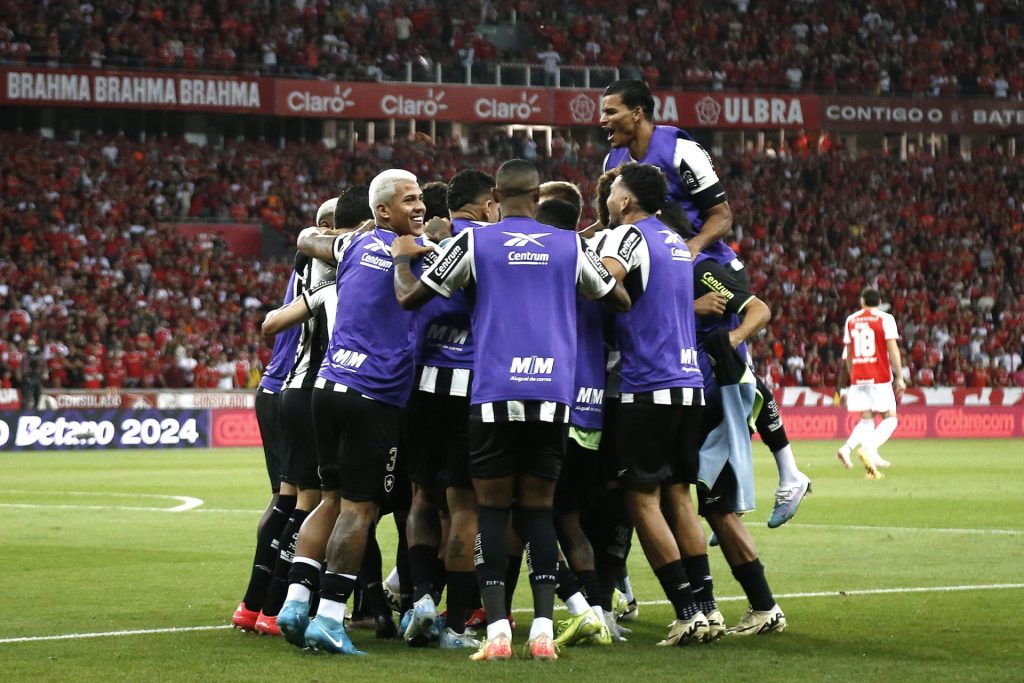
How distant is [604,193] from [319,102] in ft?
125

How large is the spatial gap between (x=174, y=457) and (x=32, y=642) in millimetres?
19847

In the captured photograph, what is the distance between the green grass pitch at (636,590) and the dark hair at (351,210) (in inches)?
89.7

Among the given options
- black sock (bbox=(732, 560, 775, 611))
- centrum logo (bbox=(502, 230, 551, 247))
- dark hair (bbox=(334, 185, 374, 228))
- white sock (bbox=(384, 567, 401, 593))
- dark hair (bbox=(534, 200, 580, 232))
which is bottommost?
white sock (bbox=(384, 567, 401, 593))

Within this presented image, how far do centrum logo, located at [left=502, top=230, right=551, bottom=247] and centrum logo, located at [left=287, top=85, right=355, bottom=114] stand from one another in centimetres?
3881

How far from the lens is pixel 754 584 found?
847cm

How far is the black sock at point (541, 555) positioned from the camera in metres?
7.46

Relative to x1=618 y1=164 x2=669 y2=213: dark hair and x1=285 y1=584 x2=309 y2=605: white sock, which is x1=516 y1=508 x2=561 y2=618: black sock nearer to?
x1=285 y1=584 x2=309 y2=605: white sock

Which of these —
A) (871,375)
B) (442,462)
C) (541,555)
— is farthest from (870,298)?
(541,555)

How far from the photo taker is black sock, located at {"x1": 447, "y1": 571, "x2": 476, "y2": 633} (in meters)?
8.05

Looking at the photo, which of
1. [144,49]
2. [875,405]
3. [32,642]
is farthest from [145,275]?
[32,642]

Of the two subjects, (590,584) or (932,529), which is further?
(932,529)

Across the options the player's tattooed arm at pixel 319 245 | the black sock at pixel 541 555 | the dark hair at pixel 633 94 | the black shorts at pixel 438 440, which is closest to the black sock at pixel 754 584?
the black sock at pixel 541 555

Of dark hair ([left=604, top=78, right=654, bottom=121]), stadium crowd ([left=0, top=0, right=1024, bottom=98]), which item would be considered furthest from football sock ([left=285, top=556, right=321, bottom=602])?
stadium crowd ([left=0, top=0, right=1024, bottom=98])

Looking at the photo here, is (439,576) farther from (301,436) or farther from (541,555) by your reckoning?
(541,555)
